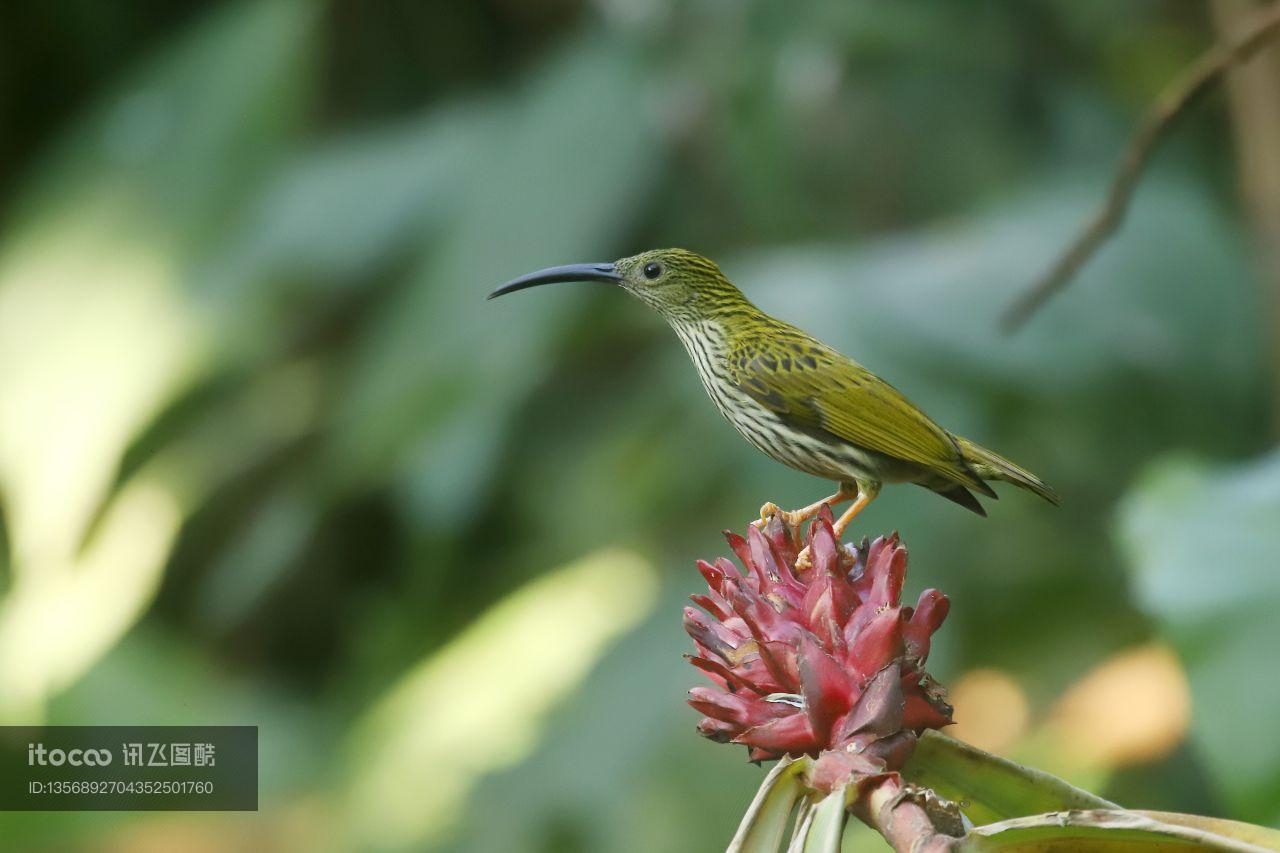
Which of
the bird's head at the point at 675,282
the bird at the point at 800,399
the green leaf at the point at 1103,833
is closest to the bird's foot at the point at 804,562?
the bird at the point at 800,399

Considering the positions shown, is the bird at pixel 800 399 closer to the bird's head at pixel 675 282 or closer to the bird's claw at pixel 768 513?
the bird's head at pixel 675 282

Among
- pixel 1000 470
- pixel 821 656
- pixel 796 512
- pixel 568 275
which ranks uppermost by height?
pixel 568 275

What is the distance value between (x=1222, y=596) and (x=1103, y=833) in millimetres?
1815

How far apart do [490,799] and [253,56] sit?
3895 mm

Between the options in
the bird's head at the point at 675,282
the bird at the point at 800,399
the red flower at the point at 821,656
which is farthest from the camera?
the bird's head at the point at 675,282

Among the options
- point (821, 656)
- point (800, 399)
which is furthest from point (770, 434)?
point (821, 656)

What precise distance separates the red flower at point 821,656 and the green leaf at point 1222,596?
1161 mm

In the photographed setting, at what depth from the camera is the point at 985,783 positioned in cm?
171

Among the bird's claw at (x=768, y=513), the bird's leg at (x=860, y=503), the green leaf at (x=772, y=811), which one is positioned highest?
the bird's leg at (x=860, y=503)

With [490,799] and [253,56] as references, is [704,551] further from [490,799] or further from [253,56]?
[253,56]

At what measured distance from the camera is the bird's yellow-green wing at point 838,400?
→ 2.81 m

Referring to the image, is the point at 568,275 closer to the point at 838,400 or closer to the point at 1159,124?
the point at 838,400

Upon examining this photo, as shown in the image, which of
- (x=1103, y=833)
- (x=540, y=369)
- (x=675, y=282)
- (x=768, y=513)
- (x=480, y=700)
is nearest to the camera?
(x=1103, y=833)

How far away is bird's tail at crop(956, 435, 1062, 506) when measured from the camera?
107 inches
